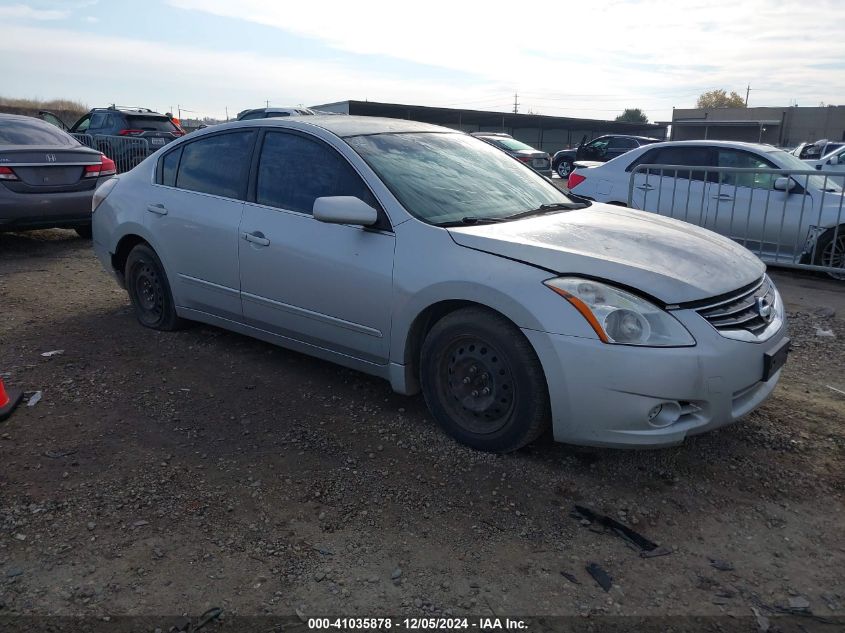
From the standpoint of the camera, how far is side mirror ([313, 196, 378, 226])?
3783 mm

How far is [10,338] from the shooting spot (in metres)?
5.50

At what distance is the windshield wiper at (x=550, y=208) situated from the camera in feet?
13.5

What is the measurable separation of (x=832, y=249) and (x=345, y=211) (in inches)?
239

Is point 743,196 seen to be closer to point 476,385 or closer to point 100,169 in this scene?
point 476,385

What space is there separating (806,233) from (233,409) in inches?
253

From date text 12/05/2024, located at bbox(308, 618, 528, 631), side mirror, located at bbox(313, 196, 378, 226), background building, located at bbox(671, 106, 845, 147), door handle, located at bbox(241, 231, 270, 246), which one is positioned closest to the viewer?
date text 12/05/2024, located at bbox(308, 618, 528, 631)

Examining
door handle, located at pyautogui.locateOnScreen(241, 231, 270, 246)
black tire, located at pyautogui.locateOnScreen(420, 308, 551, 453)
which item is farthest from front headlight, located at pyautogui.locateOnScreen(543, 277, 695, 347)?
door handle, located at pyautogui.locateOnScreen(241, 231, 270, 246)

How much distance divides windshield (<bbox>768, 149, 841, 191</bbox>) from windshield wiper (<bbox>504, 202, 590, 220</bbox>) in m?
4.28

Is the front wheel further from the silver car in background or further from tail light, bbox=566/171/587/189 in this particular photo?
the silver car in background

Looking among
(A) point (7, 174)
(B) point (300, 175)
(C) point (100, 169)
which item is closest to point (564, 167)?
(C) point (100, 169)

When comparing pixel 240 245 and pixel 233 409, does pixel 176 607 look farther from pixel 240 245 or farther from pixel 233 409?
pixel 240 245

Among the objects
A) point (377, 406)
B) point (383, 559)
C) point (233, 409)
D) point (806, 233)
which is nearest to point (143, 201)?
point (233, 409)

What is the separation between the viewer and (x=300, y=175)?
4.41 metres

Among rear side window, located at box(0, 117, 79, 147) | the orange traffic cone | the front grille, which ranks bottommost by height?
the orange traffic cone
